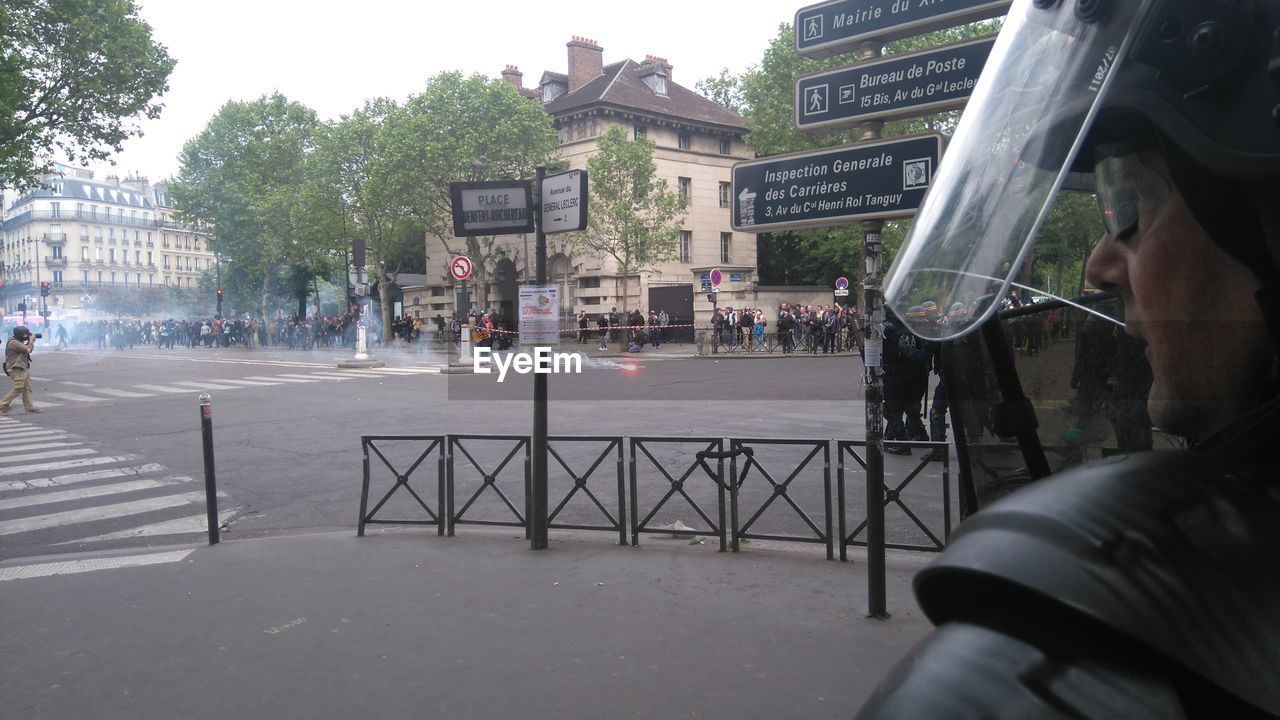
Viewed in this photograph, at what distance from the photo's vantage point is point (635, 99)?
4388 centimetres

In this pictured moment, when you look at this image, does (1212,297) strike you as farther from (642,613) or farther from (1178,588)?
(642,613)

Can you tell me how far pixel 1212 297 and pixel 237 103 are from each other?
7242 centimetres

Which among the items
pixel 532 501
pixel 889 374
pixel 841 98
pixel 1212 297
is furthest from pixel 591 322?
pixel 1212 297

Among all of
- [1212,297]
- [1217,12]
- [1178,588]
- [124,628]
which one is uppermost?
[1217,12]

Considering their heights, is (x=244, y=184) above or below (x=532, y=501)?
above

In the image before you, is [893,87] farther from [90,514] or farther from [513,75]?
[513,75]

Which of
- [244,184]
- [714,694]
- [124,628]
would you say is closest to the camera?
[714,694]

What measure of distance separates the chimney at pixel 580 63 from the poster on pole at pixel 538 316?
43.4 meters

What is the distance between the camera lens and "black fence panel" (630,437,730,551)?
21.4ft

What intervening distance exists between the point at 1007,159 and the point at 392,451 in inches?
368

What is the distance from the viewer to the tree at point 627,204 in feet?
124

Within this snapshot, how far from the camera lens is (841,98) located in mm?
4246

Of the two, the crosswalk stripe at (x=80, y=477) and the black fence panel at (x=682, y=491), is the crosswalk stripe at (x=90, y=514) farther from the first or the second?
the black fence panel at (x=682, y=491)

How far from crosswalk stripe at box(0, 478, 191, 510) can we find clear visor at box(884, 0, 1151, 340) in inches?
411
